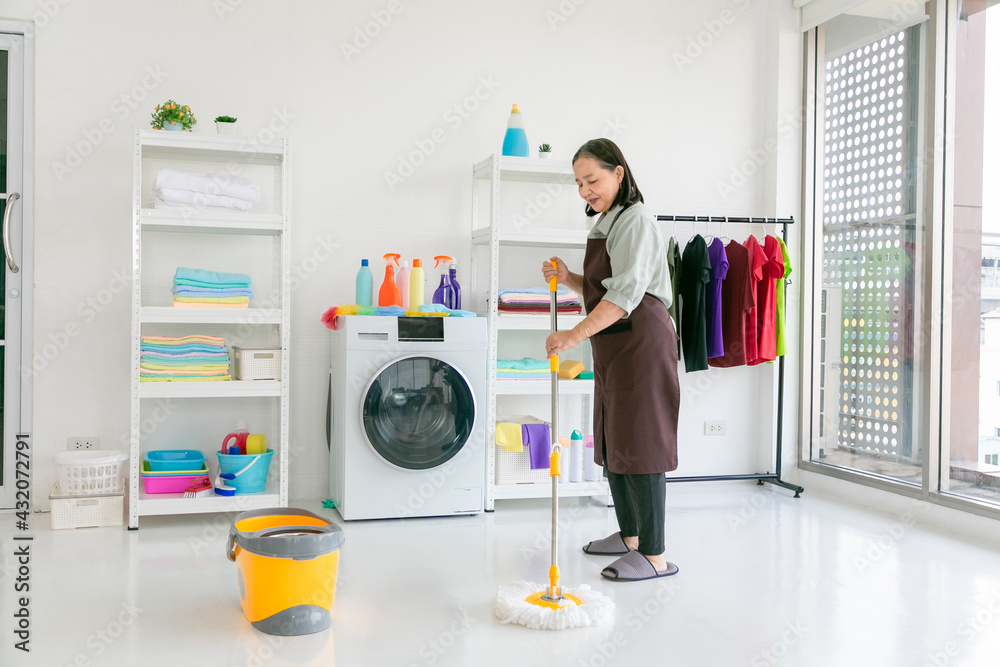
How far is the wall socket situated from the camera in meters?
4.19

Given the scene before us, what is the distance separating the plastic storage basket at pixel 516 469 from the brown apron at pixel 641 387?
104 centimetres

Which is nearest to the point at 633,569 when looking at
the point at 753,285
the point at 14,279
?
the point at 753,285

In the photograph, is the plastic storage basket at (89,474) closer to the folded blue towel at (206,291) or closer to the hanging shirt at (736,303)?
the folded blue towel at (206,291)

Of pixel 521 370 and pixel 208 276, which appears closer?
pixel 208 276

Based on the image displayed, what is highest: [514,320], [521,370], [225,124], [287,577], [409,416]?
[225,124]

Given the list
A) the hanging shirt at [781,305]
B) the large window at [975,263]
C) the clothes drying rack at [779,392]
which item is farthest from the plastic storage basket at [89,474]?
the large window at [975,263]

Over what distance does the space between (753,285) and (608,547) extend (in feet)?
5.39

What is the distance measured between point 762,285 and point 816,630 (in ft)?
6.90

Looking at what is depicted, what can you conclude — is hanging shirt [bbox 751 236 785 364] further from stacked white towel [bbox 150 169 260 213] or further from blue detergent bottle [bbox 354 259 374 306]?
stacked white towel [bbox 150 169 260 213]

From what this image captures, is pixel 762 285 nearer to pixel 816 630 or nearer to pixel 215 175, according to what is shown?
pixel 816 630

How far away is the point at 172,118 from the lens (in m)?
3.19

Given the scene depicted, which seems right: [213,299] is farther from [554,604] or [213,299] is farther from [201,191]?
[554,604]

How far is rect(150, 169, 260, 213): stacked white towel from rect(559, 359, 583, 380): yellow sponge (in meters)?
1.53

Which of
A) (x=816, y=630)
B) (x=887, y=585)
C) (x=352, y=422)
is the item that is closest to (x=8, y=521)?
(x=352, y=422)
